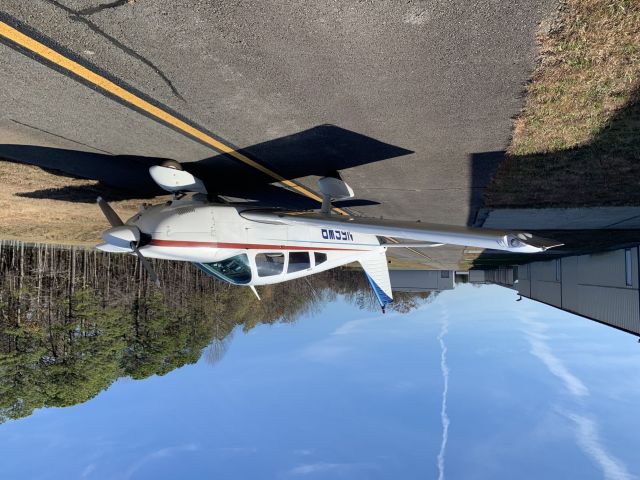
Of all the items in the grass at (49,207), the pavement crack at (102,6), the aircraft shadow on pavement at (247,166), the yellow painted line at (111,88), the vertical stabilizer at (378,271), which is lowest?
the vertical stabilizer at (378,271)

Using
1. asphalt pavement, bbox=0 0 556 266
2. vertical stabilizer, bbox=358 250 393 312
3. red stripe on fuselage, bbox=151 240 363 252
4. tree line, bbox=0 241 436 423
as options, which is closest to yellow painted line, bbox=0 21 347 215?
asphalt pavement, bbox=0 0 556 266

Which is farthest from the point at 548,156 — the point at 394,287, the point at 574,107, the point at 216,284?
the point at 394,287

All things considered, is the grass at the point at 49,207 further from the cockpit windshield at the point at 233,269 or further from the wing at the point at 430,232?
the wing at the point at 430,232

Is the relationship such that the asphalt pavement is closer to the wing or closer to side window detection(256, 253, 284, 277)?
the wing

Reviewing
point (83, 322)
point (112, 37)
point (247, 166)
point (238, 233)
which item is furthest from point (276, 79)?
point (83, 322)

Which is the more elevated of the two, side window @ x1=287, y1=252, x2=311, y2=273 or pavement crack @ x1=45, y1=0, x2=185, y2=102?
pavement crack @ x1=45, y1=0, x2=185, y2=102

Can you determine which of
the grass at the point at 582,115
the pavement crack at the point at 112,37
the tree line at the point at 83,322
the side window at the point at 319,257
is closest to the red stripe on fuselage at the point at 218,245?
the side window at the point at 319,257
